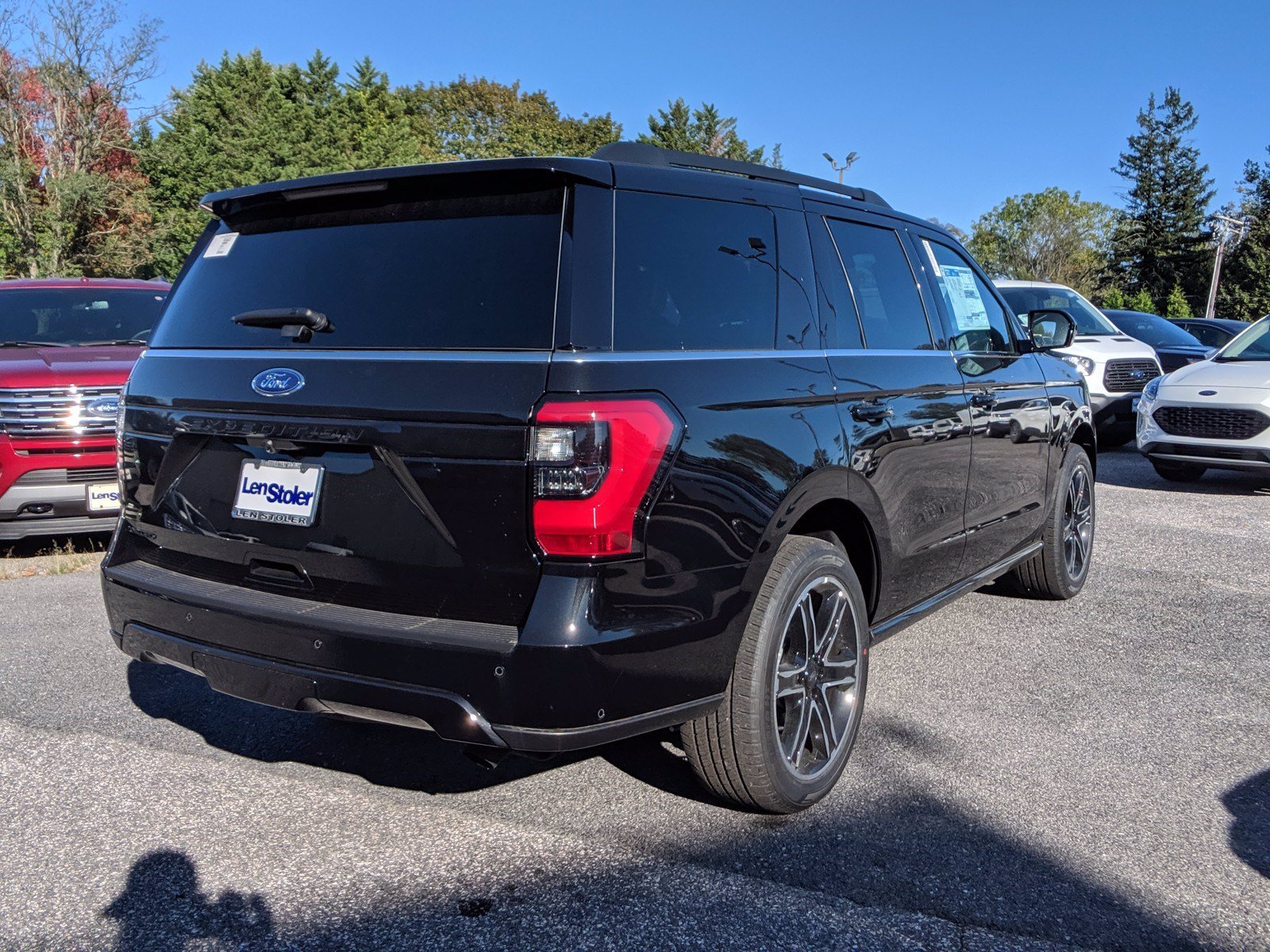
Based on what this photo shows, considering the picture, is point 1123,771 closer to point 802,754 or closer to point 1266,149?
point 802,754

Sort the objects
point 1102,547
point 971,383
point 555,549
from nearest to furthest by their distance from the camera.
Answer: point 555,549 < point 971,383 < point 1102,547

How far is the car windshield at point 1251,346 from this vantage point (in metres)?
10.2

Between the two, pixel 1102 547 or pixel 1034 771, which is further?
pixel 1102 547

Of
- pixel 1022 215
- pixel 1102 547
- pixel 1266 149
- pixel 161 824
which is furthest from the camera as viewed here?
pixel 1022 215

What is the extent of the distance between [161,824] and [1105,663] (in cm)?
382

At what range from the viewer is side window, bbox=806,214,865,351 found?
3.54m

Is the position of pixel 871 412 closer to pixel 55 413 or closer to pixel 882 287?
pixel 882 287

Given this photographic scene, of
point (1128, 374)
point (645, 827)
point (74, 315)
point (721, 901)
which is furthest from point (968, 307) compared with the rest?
point (1128, 374)

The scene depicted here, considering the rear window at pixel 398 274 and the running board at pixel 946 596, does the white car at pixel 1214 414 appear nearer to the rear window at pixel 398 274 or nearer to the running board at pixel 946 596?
the running board at pixel 946 596

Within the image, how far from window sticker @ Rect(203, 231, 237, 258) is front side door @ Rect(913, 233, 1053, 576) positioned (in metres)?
2.68

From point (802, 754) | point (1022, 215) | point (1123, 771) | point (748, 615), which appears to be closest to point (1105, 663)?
point (1123, 771)

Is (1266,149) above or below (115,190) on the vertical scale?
above

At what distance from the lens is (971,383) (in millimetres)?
4418

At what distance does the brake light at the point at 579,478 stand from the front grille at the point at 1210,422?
872 centimetres
